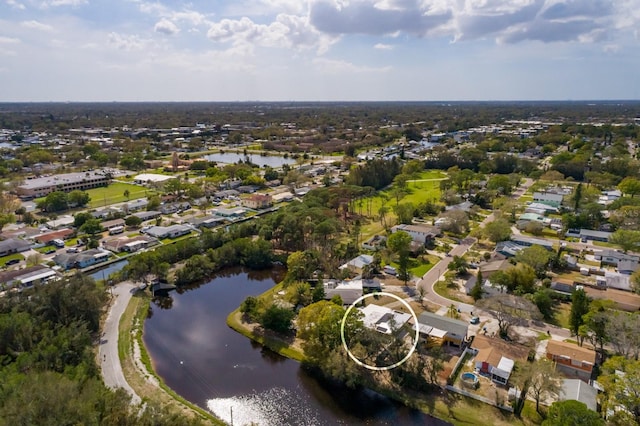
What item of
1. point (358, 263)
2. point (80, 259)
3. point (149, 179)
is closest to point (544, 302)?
point (358, 263)

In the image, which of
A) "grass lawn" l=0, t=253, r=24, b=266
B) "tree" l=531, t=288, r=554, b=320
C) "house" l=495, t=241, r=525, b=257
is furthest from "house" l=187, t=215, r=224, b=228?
"tree" l=531, t=288, r=554, b=320

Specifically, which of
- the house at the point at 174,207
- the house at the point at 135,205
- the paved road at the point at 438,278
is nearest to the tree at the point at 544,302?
the paved road at the point at 438,278

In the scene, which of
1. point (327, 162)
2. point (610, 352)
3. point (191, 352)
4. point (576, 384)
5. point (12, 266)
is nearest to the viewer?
point (576, 384)

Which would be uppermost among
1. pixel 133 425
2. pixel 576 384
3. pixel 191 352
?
pixel 133 425

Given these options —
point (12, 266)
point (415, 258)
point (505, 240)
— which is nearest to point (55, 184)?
point (12, 266)

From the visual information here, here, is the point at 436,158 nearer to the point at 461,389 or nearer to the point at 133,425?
the point at 461,389

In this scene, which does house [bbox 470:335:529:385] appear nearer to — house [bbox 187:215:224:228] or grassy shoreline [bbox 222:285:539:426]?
grassy shoreline [bbox 222:285:539:426]

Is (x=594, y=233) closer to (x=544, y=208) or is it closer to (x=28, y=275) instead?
(x=544, y=208)
